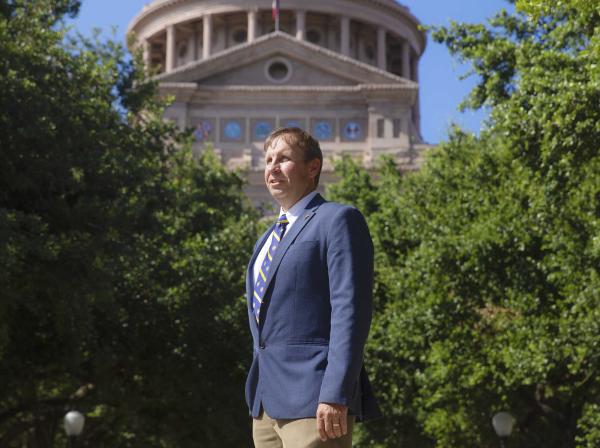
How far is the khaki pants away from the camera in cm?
596

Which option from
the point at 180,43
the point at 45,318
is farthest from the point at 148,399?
the point at 180,43

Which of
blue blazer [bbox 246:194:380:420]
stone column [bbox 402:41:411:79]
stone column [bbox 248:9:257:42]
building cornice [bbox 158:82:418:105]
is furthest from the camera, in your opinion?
stone column [bbox 402:41:411:79]

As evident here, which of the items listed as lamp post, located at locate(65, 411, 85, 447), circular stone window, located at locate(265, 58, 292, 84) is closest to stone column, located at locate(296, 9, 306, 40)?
circular stone window, located at locate(265, 58, 292, 84)

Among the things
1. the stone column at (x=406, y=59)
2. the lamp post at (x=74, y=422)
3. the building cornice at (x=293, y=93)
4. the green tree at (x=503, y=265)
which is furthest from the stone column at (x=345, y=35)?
the lamp post at (x=74, y=422)

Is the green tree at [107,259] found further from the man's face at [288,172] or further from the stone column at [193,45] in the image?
the stone column at [193,45]

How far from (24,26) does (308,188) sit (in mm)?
17366

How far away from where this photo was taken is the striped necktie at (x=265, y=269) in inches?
253

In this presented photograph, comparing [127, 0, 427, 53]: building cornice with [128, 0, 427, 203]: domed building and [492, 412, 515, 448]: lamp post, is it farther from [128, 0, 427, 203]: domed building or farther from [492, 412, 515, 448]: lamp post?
[492, 412, 515, 448]: lamp post

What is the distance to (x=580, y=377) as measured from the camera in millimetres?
26000

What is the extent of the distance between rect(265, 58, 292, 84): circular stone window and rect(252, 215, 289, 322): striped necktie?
67108 millimetres

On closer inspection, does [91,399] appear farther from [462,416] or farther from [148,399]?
[462,416]

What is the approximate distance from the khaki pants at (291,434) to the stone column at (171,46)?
288 ft

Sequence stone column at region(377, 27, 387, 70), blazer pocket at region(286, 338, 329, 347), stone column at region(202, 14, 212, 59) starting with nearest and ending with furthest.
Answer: blazer pocket at region(286, 338, 329, 347)
stone column at region(202, 14, 212, 59)
stone column at region(377, 27, 387, 70)

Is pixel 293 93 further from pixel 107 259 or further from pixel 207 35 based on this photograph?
pixel 107 259
